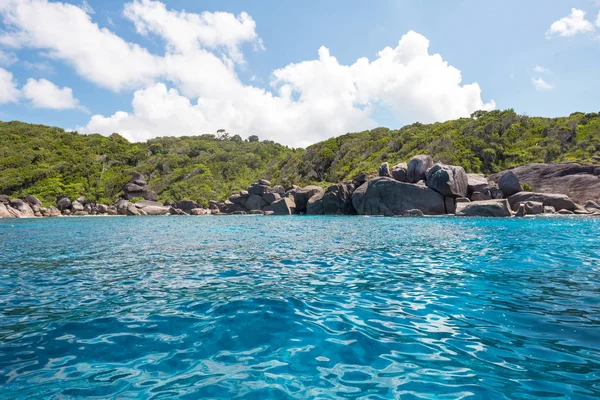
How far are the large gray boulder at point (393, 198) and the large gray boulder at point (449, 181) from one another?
0.84 meters

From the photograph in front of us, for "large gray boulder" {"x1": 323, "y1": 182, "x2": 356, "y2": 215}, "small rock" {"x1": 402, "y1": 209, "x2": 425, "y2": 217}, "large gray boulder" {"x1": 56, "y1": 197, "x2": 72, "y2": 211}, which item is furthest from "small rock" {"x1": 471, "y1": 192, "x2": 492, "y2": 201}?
"large gray boulder" {"x1": 56, "y1": 197, "x2": 72, "y2": 211}

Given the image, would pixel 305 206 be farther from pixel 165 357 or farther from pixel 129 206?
pixel 165 357

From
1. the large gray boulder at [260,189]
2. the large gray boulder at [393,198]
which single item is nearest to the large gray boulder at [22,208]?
the large gray boulder at [260,189]

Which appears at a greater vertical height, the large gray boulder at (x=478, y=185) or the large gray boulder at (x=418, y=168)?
the large gray boulder at (x=418, y=168)

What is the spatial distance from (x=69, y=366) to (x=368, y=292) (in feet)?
16.6

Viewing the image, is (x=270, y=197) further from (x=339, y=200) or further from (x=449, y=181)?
(x=449, y=181)

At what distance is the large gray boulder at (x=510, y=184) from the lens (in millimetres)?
37844

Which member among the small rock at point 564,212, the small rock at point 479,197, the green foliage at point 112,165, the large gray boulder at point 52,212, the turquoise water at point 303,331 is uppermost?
the green foliage at point 112,165

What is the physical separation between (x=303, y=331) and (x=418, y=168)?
4107 cm

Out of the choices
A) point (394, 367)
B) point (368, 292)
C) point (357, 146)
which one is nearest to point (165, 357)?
point (394, 367)

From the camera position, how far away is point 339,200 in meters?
47.1

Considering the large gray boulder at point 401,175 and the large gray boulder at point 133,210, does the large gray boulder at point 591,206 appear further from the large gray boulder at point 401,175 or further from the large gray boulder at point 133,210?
the large gray boulder at point 133,210

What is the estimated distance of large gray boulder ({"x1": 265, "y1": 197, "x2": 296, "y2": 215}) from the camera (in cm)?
5072

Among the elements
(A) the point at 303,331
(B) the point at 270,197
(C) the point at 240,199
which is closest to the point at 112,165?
(C) the point at 240,199
